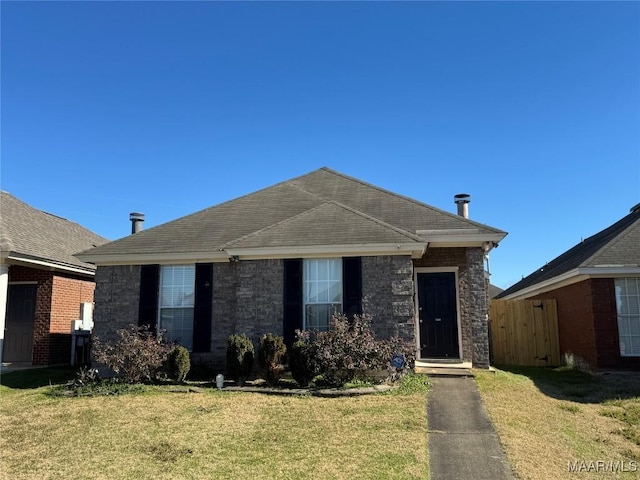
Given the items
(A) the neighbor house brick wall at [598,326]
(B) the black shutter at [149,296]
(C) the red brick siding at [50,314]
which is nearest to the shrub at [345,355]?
(B) the black shutter at [149,296]

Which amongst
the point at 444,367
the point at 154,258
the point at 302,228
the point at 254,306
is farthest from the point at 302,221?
the point at 444,367

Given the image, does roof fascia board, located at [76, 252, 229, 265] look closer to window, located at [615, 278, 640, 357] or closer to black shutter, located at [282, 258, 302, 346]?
black shutter, located at [282, 258, 302, 346]

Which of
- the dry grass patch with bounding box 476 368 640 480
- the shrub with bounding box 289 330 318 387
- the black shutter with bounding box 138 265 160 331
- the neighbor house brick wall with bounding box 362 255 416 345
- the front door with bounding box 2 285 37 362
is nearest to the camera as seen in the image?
the dry grass patch with bounding box 476 368 640 480

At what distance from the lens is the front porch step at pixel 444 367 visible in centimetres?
1130

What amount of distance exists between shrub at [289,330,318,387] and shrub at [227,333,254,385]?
1.07m

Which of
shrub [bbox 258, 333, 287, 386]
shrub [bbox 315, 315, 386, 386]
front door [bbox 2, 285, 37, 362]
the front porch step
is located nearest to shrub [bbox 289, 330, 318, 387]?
shrub [bbox 315, 315, 386, 386]

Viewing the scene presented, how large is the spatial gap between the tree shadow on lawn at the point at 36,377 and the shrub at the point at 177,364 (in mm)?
2919

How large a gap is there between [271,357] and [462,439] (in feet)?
15.4

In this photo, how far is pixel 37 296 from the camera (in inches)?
586

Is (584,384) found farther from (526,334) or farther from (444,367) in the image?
(526,334)

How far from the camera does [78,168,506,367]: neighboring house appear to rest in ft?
38.0

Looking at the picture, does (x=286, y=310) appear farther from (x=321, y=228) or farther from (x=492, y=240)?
(x=492, y=240)

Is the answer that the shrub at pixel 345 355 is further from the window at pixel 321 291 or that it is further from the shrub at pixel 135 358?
the shrub at pixel 135 358

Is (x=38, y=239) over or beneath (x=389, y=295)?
over
